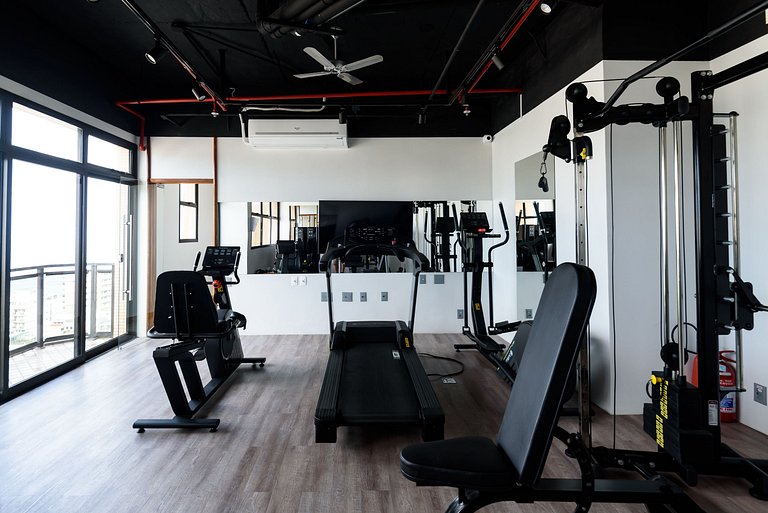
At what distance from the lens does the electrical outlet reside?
2929 millimetres

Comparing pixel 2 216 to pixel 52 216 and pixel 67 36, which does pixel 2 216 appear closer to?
pixel 52 216

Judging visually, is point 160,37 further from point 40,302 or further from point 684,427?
point 684,427

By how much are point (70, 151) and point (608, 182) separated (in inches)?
204

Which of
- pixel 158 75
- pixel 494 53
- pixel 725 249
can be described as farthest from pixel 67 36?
pixel 725 249

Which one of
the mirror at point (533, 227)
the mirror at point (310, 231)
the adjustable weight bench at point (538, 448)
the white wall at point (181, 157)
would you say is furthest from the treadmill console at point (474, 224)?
the white wall at point (181, 157)

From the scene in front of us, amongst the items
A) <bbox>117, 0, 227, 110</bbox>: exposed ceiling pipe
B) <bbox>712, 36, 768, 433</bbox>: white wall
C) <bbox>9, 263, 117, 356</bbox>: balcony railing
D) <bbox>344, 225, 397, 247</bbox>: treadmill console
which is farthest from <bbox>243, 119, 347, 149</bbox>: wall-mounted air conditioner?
<bbox>712, 36, 768, 433</bbox>: white wall

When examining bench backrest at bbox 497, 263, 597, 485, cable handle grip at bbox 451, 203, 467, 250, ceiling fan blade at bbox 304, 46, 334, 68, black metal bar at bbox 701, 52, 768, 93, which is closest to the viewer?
bench backrest at bbox 497, 263, 597, 485

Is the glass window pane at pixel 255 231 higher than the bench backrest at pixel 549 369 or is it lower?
higher

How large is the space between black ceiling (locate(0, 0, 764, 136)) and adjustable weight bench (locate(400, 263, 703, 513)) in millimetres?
2352

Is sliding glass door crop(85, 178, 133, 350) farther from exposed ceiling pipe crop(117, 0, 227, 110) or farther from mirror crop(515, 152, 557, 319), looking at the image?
mirror crop(515, 152, 557, 319)

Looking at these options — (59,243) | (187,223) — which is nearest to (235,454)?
(59,243)

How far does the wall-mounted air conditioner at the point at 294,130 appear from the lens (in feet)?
18.5

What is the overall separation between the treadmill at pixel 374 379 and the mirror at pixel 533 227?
1.23 metres

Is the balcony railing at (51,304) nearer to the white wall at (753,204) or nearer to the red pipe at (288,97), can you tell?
the red pipe at (288,97)
